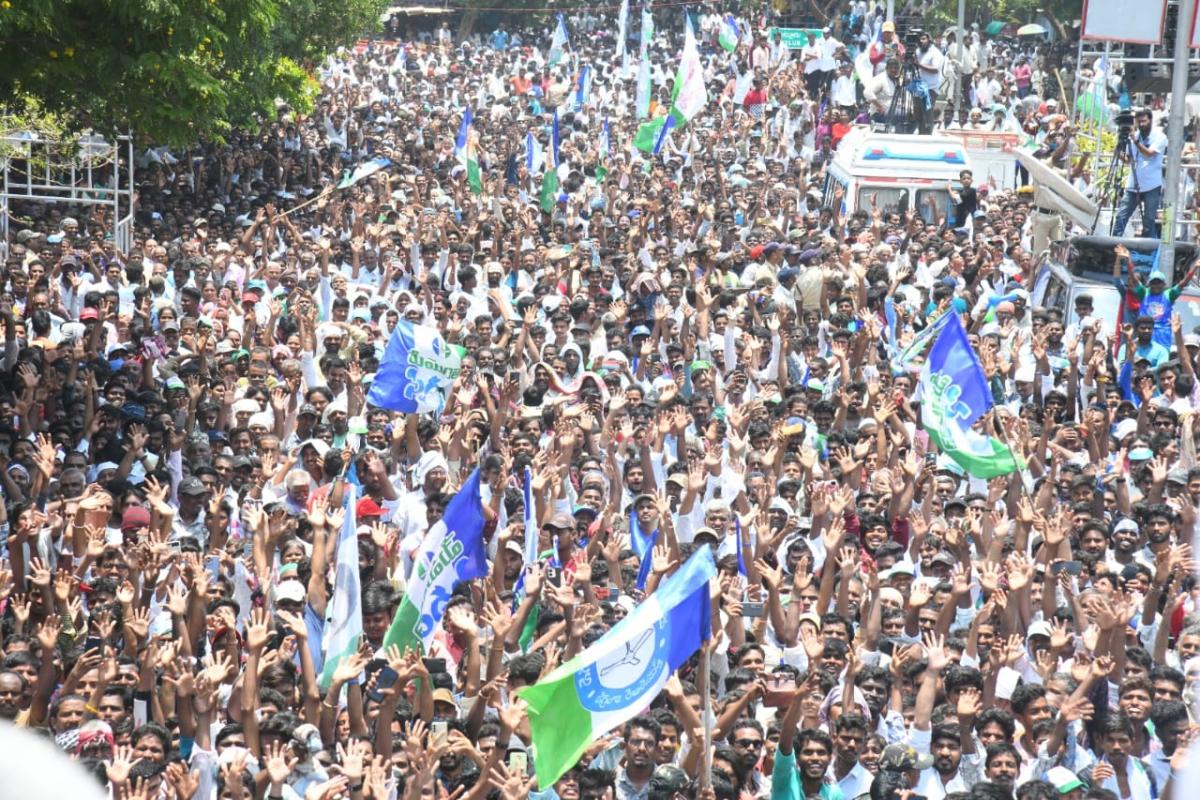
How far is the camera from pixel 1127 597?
7090 millimetres

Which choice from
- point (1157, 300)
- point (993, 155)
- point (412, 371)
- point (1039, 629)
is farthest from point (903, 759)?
point (993, 155)

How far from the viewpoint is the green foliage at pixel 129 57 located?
1080cm

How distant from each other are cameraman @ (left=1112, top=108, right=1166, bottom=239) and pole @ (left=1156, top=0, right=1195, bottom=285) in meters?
0.34

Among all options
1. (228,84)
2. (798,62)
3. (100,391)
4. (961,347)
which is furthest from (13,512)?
(798,62)

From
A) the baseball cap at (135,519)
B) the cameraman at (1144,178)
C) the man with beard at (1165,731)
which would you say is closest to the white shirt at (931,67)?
the cameraman at (1144,178)

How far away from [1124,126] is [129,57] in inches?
301

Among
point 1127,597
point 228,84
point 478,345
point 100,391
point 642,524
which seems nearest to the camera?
point 1127,597

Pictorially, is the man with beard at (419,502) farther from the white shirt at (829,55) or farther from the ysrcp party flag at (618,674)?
the white shirt at (829,55)

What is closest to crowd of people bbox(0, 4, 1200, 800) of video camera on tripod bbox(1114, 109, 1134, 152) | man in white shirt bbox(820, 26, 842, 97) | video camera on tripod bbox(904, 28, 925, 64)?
video camera on tripod bbox(1114, 109, 1134, 152)

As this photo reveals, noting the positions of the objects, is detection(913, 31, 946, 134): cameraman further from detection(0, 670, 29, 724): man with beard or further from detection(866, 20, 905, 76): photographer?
detection(0, 670, 29, 724): man with beard

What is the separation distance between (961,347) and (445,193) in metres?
11.1

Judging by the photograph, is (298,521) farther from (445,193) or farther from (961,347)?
(445,193)

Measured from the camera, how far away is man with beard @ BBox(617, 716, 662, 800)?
19.9 feet

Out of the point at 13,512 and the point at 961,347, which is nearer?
the point at 13,512
